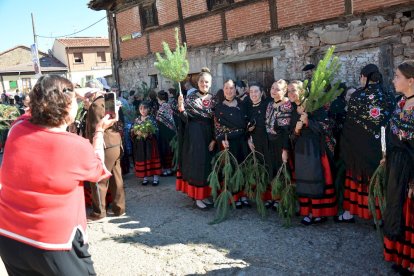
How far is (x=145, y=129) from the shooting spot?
21.8 ft

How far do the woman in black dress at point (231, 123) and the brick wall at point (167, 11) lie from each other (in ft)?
23.0

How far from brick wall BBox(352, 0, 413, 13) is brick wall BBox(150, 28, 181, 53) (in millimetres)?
5490

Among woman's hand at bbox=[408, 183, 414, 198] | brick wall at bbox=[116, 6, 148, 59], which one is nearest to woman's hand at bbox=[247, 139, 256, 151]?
woman's hand at bbox=[408, 183, 414, 198]

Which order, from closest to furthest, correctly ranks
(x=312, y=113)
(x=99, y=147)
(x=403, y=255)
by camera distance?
(x=99, y=147), (x=403, y=255), (x=312, y=113)

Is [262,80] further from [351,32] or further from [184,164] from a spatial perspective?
[184,164]

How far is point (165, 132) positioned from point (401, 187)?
195 inches

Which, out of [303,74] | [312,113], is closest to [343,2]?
[303,74]

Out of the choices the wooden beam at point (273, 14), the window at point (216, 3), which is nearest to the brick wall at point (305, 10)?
the wooden beam at point (273, 14)

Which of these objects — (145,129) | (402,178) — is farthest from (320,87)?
(145,129)

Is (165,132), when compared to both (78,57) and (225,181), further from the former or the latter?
(78,57)

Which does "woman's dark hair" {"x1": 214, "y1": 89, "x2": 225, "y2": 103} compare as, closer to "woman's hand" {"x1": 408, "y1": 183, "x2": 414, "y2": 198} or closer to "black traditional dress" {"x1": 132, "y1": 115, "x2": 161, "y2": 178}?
"black traditional dress" {"x1": 132, "y1": 115, "x2": 161, "y2": 178}

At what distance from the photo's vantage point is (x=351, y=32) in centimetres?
744

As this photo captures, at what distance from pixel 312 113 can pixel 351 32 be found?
164 inches

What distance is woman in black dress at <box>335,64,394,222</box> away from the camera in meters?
3.74
